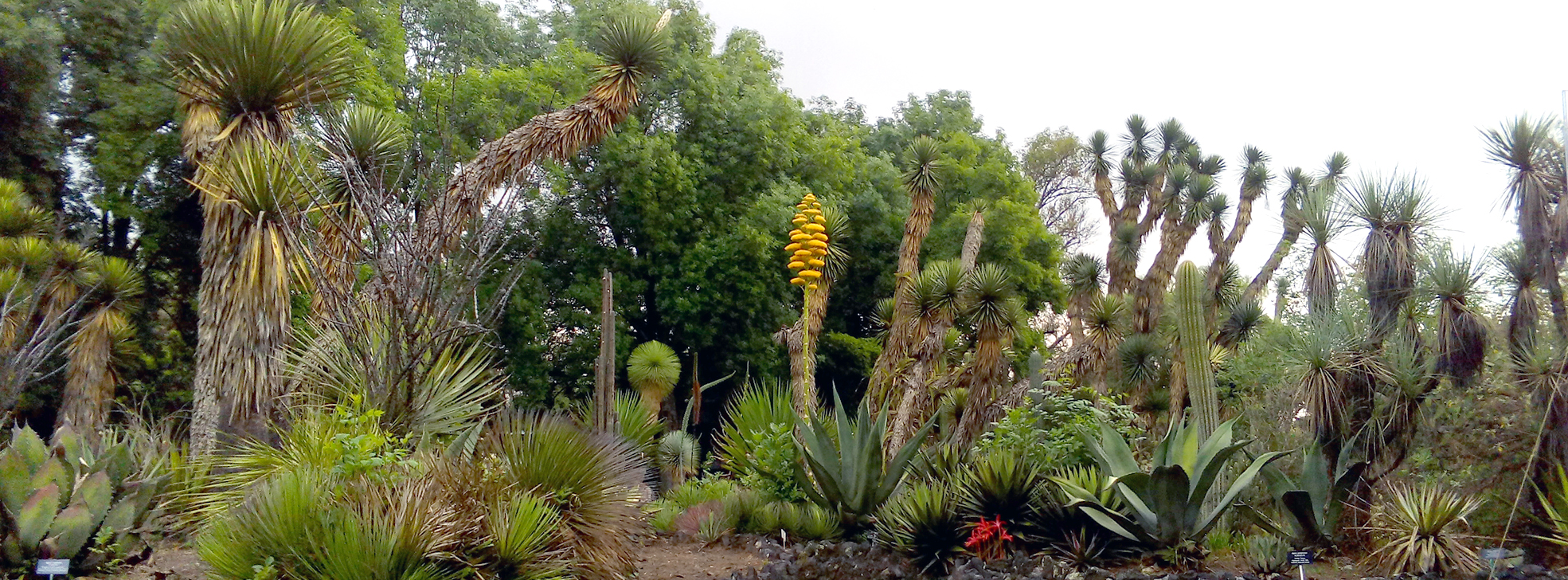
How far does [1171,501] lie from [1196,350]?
56.1 inches

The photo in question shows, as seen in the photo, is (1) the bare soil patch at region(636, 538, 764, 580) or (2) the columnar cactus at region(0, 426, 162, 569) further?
(1) the bare soil patch at region(636, 538, 764, 580)

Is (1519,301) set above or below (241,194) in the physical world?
below

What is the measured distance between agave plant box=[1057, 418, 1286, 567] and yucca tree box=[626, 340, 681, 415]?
1245 cm

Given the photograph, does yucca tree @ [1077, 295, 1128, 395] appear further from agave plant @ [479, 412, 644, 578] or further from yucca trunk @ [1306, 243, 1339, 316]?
agave plant @ [479, 412, 644, 578]

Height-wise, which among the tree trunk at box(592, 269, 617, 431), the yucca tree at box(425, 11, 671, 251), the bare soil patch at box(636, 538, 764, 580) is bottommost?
the bare soil patch at box(636, 538, 764, 580)

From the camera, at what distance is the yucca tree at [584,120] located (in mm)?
11602

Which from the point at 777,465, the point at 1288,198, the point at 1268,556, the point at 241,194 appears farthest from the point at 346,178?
the point at 1288,198

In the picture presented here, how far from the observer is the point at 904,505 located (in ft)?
27.5

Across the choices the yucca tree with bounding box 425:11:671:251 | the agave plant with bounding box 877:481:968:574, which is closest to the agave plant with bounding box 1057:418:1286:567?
the agave plant with bounding box 877:481:968:574

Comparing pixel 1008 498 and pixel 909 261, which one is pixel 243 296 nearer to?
→ pixel 1008 498

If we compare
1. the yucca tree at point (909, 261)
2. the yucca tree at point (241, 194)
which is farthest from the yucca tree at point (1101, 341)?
the yucca tree at point (241, 194)

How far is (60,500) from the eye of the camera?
696 cm

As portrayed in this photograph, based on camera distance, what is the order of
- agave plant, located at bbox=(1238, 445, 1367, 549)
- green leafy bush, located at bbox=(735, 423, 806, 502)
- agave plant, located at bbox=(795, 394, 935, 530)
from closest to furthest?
agave plant, located at bbox=(1238, 445, 1367, 549)
agave plant, located at bbox=(795, 394, 935, 530)
green leafy bush, located at bbox=(735, 423, 806, 502)

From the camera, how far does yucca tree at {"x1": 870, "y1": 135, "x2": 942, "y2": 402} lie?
1538 cm
